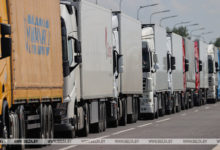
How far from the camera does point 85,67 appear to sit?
2259 centimetres

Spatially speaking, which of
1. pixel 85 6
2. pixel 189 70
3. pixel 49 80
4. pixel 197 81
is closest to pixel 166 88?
pixel 189 70

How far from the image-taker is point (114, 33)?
28.0 m

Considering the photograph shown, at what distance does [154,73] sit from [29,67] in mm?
18287

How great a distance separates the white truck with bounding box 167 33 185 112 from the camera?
40.9m

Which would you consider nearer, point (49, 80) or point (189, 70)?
point (49, 80)

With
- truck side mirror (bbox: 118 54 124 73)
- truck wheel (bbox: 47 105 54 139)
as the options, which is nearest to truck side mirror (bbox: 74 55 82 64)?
truck wheel (bbox: 47 105 54 139)

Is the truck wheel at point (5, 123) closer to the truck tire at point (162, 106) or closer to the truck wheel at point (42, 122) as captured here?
the truck wheel at point (42, 122)

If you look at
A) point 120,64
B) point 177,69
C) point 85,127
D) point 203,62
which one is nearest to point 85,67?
point 85,127

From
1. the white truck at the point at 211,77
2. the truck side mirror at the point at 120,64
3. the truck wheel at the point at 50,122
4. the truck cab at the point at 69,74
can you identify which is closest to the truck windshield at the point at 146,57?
the truck side mirror at the point at 120,64

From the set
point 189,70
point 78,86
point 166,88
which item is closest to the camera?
point 78,86

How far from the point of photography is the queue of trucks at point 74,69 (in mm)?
16172

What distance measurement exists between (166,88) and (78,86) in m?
17.1

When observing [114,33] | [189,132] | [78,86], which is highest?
[114,33]

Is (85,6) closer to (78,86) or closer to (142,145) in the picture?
(78,86)
